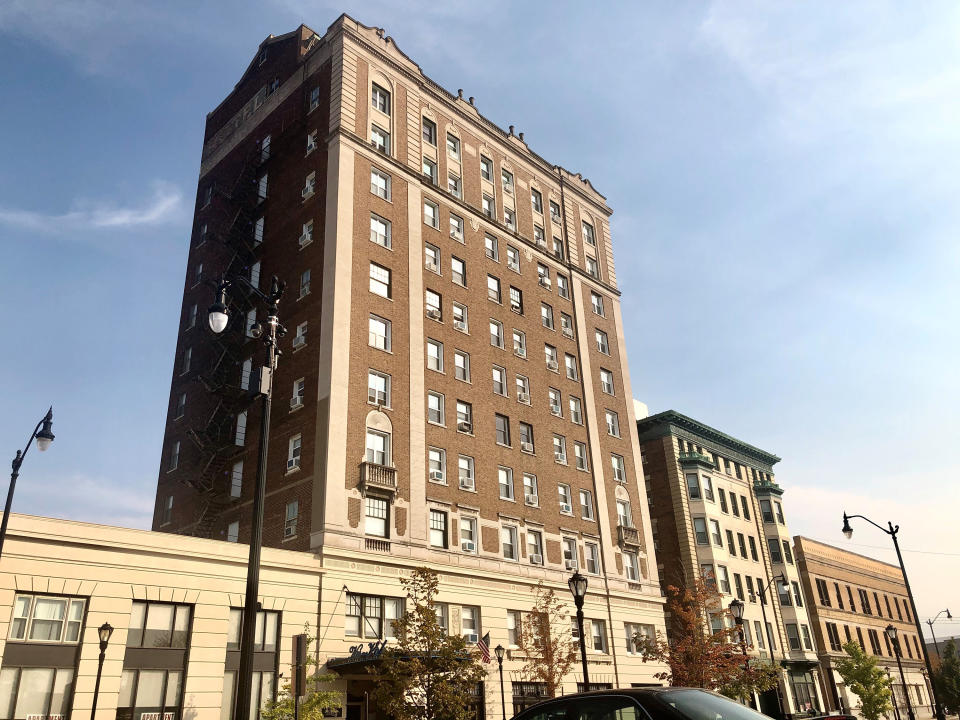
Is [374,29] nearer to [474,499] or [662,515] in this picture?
[474,499]

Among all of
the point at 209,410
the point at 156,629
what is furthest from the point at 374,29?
the point at 156,629

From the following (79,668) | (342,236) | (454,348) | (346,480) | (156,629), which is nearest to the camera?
(79,668)

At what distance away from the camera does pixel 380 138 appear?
159 ft

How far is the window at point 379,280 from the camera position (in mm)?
42969

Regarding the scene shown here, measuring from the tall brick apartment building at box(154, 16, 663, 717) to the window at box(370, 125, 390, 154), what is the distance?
0.39 ft

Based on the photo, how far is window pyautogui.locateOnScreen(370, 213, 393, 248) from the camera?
44.5m

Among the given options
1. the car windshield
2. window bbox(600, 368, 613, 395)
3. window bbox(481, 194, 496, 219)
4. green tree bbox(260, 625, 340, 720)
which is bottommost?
the car windshield

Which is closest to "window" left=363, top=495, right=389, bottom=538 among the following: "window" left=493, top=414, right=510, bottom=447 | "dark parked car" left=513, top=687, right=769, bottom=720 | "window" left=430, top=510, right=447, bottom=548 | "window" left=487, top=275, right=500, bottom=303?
"window" left=430, top=510, right=447, bottom=548

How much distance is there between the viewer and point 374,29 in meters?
50.5

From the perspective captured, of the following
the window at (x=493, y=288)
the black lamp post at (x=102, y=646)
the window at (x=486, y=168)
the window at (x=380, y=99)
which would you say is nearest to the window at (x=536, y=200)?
the window at (x=486, y=168)

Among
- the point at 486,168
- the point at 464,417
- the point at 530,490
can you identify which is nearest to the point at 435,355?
the point at 464,417

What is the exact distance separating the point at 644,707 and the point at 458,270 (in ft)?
136

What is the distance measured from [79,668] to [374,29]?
131ft

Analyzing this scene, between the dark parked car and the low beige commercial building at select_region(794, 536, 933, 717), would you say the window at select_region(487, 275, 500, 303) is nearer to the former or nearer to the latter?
the dark parked car
